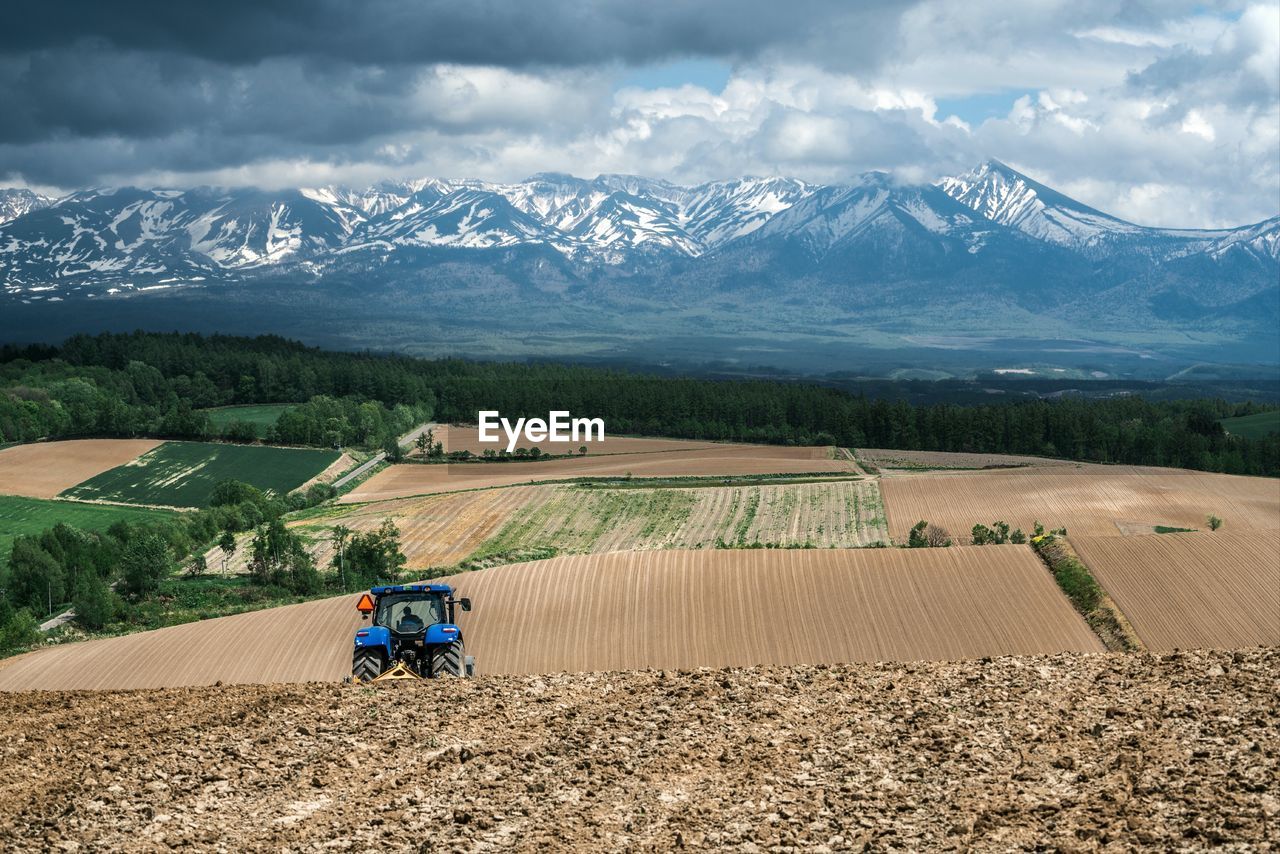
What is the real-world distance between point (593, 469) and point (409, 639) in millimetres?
67390

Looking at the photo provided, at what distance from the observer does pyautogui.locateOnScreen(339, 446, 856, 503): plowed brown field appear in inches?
3374

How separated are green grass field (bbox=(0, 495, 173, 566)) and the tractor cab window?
53909 millimetres

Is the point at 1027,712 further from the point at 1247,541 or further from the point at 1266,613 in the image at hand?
the point at 1247,541

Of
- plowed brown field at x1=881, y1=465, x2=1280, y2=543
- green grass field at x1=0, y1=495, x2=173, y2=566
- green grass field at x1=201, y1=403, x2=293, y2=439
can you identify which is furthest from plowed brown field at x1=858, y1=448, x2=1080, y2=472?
green grass field at x1=201, y1=403, x2=293, y2=439

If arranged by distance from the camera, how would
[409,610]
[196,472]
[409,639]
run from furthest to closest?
[196,472] < [409,610] < [409,639]

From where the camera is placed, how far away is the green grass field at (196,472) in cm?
8675

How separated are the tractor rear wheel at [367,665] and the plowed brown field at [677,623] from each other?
10518mm

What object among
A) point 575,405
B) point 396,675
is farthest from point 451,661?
point 575,405

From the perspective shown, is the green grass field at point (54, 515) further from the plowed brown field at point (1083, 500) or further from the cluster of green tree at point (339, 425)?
the plowed brown field at point (1083, 500)

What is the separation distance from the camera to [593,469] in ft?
299

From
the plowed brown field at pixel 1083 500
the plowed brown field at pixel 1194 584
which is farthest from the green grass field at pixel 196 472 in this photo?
the plowed brown field at pixel 1194 584

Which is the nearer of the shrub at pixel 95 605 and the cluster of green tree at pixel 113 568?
the shrub at pixel 95 605

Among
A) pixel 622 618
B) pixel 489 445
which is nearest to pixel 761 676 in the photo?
pixel 622 618

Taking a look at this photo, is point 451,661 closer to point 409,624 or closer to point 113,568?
point 409,624
